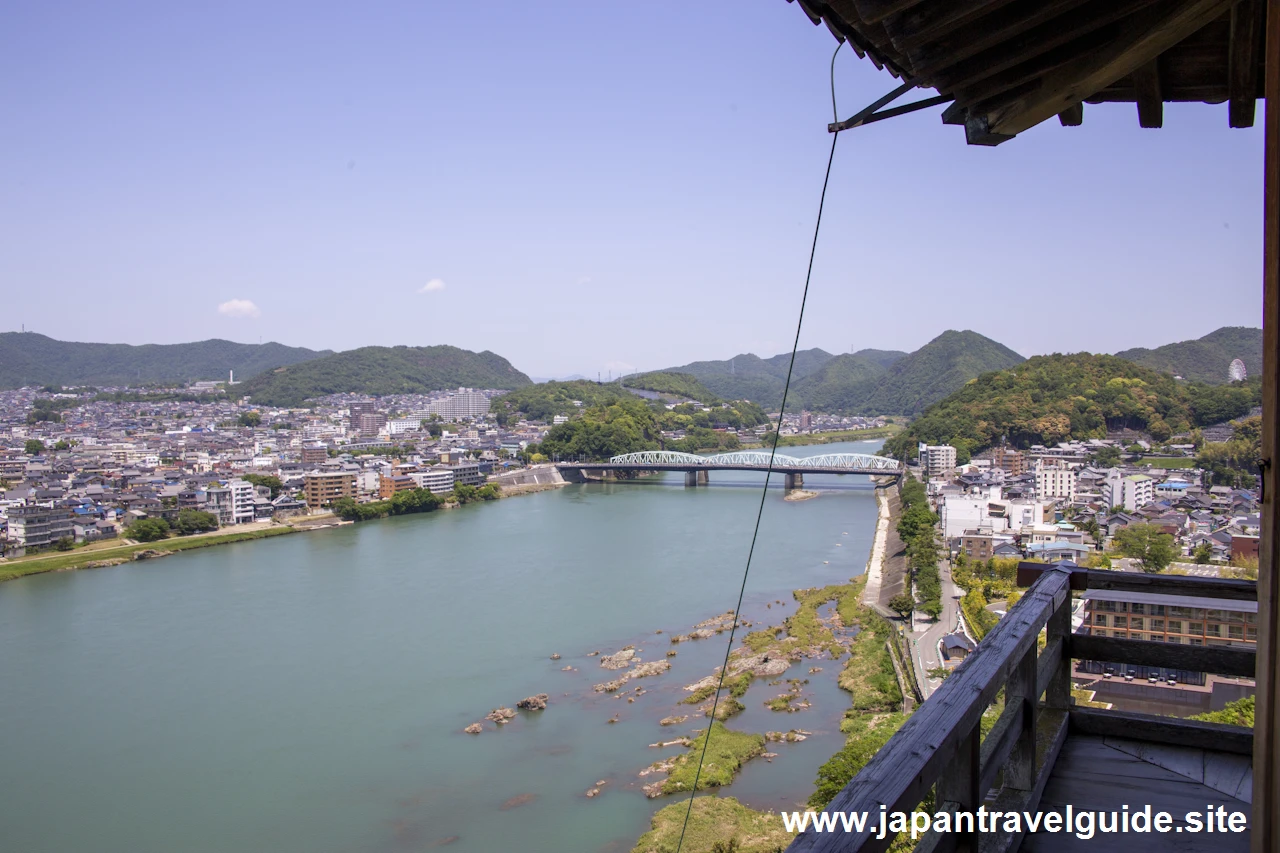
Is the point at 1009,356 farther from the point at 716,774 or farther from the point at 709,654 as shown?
the point at 716,774

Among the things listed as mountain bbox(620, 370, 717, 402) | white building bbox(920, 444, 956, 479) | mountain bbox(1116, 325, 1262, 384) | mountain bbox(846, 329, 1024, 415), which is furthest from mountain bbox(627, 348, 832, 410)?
white building bbox(920, 444, 956, 479)

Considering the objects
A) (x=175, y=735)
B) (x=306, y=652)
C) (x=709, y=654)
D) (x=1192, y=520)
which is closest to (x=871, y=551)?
(x=1192, y=520)

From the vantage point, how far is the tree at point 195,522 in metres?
12.7

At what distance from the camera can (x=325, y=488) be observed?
15.1m

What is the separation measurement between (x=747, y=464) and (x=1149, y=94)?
17.7m

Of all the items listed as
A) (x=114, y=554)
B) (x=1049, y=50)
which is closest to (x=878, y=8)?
(x=1049, y=50)

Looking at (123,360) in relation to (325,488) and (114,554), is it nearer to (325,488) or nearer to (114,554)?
(325,488)

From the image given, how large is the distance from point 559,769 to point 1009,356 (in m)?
31.7

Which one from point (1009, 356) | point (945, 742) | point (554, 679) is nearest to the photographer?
point (945, 742)

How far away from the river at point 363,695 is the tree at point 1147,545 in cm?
268

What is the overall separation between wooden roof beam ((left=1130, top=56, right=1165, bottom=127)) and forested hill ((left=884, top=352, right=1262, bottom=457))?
678 inches

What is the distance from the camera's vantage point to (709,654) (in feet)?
21.8

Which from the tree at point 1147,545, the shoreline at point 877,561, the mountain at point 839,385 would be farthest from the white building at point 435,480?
the mountain at point 839,385

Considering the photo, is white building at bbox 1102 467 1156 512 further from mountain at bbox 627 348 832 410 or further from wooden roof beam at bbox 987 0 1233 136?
mountain at bbox 627 348 832 410
